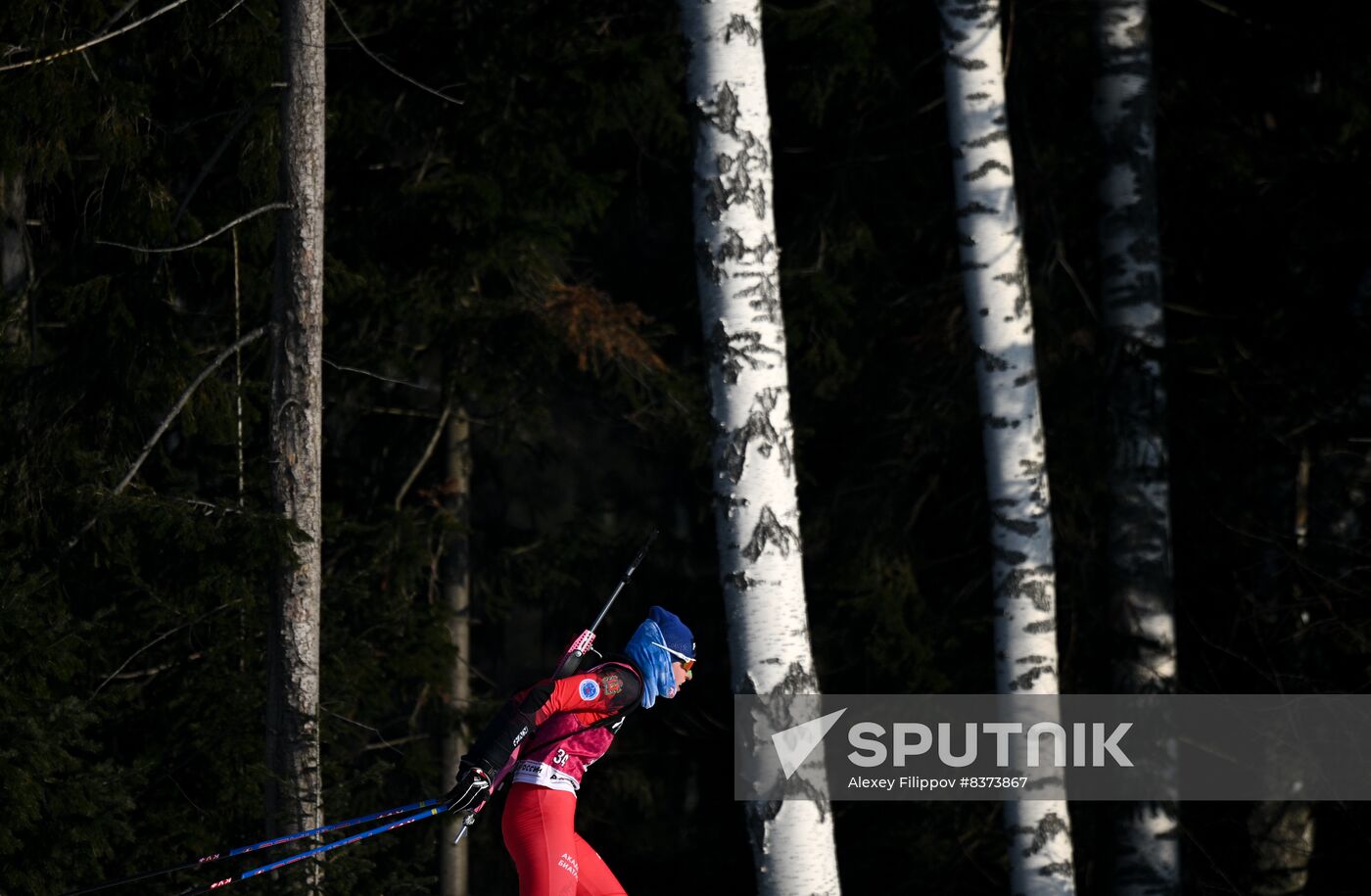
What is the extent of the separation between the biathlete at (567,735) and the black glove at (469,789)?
21cm

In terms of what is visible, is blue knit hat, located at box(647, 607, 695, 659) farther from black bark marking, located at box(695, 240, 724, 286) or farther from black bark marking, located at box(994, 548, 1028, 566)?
black bark marking, located at box(994, 548, 1028, 566)

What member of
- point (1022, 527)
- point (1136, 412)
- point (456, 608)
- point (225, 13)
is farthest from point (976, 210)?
point (456, 608)

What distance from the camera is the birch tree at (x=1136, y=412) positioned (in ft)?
34.5

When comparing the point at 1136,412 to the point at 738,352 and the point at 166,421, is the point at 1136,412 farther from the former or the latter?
the point at 166,421

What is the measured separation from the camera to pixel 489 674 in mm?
17484

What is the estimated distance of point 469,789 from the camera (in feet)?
21.4

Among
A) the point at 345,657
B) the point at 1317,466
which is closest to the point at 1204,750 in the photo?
the point at 1317,466

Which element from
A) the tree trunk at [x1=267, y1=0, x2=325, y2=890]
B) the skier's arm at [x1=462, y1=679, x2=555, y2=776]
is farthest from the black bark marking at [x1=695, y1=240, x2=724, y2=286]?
the tree trunk at [x1=267, y1=0, x2=325, y2=890]

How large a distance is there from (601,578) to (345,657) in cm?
393

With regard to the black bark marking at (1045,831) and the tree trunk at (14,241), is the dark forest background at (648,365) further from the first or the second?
the black bark marking at (1045,831)

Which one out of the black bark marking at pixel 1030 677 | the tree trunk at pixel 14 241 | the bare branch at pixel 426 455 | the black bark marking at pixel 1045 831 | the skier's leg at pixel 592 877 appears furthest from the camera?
the bare branch at pixel 426 455

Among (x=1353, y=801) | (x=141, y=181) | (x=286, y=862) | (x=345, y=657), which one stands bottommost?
(x=1353, y=801)

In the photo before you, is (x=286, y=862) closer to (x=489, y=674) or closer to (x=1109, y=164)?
(x=1109, y=164)

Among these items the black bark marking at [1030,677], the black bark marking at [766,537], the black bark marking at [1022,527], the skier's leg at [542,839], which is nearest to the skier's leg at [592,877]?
the skier's leg at [542,839]
